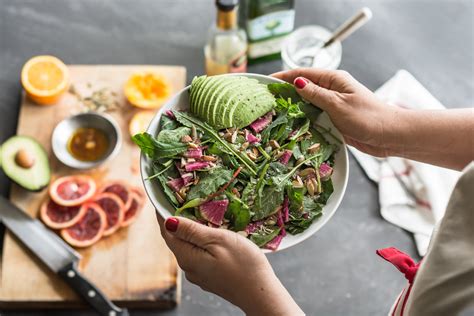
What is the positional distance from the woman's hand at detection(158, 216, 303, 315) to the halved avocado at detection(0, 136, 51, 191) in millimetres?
776

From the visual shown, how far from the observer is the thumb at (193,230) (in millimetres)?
1093

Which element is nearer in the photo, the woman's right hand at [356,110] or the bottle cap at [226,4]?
the woman's right hand at [356,110]

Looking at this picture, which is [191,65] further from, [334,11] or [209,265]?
[209,265]

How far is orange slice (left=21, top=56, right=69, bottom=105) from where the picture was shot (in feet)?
6.01

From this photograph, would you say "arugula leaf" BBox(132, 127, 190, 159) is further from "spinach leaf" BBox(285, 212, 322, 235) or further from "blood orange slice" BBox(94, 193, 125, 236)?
"blood orange slice" BBox(94, 193, 125, 236)

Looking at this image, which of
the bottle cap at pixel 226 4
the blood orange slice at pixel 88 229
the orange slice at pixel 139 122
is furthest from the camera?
the orange slice at pixel 139 122

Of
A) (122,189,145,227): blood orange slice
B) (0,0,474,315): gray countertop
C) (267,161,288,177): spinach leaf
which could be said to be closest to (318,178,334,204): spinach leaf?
(267,161,288,177): spinach leaf

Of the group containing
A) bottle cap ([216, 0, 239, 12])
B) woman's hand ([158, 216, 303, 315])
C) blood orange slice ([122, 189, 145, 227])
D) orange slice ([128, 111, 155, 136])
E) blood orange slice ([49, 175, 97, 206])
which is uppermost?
bottle cap ([216, 0, 239, 12])

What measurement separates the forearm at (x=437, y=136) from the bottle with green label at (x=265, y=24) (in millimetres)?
707

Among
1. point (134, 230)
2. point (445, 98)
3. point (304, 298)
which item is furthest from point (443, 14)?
point (134, 230)

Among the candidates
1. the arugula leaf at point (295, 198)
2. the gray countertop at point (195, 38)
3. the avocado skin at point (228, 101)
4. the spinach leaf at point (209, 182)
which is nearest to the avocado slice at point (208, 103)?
the avocado skin at point (228, 101)

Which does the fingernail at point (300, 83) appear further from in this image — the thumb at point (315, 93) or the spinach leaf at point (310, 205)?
the spinach leaf at point (310, 205)

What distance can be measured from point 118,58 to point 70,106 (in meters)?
0.25

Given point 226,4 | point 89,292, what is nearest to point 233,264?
point 89,292
